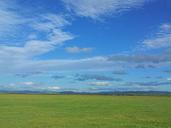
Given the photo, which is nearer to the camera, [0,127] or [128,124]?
[0,127]

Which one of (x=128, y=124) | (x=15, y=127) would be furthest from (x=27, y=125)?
(x=128, y=124)

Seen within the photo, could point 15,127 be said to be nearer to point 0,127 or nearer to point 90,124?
point 0,127

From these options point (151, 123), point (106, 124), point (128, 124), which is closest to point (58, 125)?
point (106, 124)

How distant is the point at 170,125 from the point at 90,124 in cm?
684

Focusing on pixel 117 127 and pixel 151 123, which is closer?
pixel 117 127

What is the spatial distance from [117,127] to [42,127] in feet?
20.0

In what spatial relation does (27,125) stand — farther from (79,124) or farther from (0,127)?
(79,124)

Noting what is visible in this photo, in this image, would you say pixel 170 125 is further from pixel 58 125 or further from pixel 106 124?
pixel 58 125

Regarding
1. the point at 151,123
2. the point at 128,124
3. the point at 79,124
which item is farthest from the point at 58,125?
the point at 151,123

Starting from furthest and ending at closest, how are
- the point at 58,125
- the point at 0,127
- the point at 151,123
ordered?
the point at 151,123, the point at 58,125, the point at 0,127

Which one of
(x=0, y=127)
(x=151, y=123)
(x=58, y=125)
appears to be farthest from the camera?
(x=151, y=123)

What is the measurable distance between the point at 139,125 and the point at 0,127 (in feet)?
38.1

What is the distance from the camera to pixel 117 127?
95.0ft

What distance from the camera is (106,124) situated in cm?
3067
